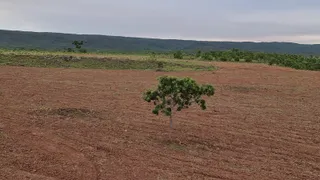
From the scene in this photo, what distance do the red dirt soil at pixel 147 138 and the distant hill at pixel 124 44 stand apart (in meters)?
109

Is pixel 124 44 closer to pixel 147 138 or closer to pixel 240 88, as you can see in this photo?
pixel 240 88

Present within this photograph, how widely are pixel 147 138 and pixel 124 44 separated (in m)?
135

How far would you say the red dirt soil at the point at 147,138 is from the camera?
904 cm

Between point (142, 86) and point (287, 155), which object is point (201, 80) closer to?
point (142, 86)

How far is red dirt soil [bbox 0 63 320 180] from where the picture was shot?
29.7 ft

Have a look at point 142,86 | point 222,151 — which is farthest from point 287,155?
point 142,86

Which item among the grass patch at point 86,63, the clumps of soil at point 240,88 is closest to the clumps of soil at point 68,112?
the clumps of soil at point 240,88

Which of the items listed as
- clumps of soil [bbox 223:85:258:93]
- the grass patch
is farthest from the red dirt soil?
the grass patch

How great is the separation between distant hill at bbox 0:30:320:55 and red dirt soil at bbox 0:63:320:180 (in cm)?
10859

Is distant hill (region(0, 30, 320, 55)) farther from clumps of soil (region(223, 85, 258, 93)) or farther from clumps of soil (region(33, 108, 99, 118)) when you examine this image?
clumps of soil (region(33, 108, 99, 118))

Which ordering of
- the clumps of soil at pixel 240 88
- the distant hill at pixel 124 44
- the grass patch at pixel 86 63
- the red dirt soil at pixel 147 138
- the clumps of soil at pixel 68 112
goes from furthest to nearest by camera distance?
the distant hill at pixel 124 44
the grass patch at pixel 86 63
the clumps of soil at pixel 240 88
the clumps of soil at pixel 68 112
the red dirt soil at pixel 147 138

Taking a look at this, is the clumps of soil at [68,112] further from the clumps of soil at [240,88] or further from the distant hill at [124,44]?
the distant hill at [124,44]

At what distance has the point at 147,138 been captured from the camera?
1180 cm

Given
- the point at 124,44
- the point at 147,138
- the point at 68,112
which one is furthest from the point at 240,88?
the point at 124,44
